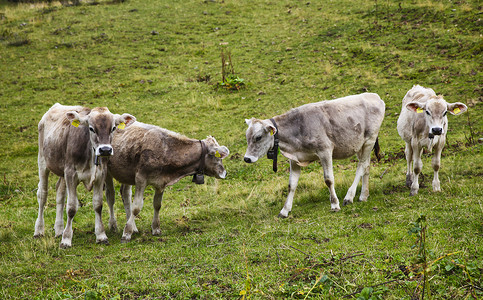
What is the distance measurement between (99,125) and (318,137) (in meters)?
4.98

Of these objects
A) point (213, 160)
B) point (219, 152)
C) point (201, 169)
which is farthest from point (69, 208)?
point (219, 152)

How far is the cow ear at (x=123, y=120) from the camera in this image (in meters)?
9.55

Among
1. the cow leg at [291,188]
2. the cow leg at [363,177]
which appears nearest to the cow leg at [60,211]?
the cow leg at [291,188]

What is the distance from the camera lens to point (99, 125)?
8.99 meters

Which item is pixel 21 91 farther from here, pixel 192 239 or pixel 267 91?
pixel 192 239

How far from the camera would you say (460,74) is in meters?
17.8

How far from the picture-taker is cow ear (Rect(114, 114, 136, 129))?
31.3 feet

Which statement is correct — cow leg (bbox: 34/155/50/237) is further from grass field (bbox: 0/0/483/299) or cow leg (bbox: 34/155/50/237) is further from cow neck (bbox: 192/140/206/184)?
cow neck (bbox: 192/140/206/184)

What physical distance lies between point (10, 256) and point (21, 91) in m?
16.6

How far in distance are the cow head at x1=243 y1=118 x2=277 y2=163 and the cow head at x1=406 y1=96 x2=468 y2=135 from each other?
3407 mm

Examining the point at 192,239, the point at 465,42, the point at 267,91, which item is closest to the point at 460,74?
the point at 465,42

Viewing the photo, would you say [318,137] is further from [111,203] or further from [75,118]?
[75,118]

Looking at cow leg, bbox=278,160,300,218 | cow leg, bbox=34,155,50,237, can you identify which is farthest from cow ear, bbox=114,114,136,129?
cow leg, bbox=278,160,300,218

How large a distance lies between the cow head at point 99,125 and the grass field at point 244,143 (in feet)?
6.91
